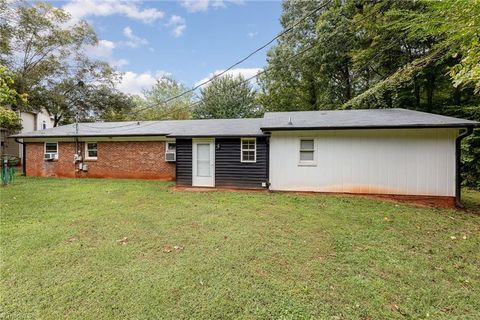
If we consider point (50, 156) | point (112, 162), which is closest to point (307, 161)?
point (112, 162)

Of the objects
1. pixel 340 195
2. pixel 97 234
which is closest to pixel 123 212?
pixel 97 234

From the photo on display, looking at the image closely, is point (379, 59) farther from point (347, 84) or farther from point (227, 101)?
point (227, 101)

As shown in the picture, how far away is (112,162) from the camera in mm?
12641

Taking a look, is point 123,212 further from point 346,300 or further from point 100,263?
point 346,300

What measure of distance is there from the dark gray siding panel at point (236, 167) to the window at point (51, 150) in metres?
9.89

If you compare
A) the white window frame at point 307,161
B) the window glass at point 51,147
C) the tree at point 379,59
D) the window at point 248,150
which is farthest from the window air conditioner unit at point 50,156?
the white window frame at point 307,161

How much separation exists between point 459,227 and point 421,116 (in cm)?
474

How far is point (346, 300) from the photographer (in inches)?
109

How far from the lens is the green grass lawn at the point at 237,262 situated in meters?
2.64

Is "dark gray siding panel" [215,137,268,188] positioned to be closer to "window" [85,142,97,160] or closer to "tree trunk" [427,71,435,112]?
"window" [85,142,97,160]

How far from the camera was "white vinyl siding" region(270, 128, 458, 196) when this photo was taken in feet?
25.6

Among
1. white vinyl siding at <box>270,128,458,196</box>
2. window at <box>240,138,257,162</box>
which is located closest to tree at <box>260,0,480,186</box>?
white vinyl siding at <box>270,128,458,196</box>

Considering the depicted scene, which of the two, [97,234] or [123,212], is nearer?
[97,234]

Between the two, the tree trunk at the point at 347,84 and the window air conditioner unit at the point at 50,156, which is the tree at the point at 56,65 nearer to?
the window air conditioner unit at the point at 50,156
